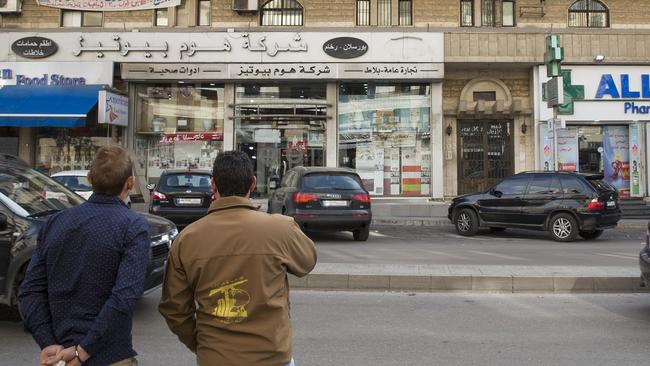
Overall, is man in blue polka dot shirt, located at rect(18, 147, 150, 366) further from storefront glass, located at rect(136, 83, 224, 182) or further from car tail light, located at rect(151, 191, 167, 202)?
storefront glass, located at rect(136, 83, 224, 182)

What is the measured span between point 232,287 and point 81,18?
21.9 m

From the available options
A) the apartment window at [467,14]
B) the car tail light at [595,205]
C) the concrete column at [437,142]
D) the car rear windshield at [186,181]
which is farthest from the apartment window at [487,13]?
the car rear windshield at [186,181]

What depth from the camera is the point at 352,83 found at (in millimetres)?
20047

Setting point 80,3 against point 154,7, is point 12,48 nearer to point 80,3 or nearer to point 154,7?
point 80,3

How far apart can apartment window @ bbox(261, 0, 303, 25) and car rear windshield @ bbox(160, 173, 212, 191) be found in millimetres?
9470

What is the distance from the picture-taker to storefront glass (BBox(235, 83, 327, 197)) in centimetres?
1992

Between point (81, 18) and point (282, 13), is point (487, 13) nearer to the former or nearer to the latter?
point (282, 13)

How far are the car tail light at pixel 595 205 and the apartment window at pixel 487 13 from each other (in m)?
10.0

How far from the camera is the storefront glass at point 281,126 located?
784 inches

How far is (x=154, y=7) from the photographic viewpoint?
19984mm

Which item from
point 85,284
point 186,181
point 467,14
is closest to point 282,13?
point 467,14

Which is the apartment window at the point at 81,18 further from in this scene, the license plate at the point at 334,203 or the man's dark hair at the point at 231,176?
the man's dark hair at the point at 231,176

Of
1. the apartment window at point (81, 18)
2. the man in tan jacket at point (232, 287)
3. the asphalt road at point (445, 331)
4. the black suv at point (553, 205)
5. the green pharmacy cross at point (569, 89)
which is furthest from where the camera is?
the apartment window at point (81, 18)

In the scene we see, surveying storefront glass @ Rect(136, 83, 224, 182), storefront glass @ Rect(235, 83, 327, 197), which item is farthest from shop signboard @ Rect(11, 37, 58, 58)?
storefront glass @ Rect(235, 83, 327, 197)
